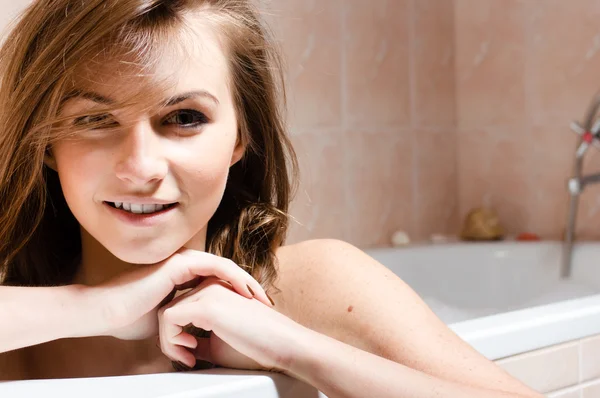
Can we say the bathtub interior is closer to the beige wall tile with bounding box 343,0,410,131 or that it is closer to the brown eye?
the beige wall tile with bounding box 343,0,410,131

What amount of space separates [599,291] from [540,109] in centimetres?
56

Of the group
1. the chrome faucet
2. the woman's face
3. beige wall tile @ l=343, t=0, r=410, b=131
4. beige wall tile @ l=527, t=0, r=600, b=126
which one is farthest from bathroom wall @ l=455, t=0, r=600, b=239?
the woman's face

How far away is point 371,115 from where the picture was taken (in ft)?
7.74

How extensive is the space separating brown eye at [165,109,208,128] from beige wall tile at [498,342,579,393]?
491 mm

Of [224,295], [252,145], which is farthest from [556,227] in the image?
[224,295]

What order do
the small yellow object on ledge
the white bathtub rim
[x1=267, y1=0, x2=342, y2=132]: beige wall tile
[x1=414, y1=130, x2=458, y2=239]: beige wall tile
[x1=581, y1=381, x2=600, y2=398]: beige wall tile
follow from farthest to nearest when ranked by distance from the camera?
[x1=414, y1=130, x2=458, y2=239]: beige wall tile, the small yellow object on ledge, [x1=267, y1=0, x2=342, y2=132]: beige wall tile, [x1=581, y1=381, x2=600, y2=398]: beige wall tile, the white bathtub rim

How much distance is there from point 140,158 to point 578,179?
1561mm

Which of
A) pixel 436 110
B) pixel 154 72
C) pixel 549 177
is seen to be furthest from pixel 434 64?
pixel 154 72

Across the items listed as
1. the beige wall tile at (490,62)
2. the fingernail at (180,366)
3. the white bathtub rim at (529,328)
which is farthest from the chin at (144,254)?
the beige wall tile at (490,62)

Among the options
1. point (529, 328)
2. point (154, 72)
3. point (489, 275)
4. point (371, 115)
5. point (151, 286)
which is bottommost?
point (489, 275)

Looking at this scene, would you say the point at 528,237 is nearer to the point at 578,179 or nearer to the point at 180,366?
the point at 578,179

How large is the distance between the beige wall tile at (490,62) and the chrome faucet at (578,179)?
29cm

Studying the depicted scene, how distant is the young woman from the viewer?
2.81 ft

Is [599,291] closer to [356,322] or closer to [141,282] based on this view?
[356,322]
